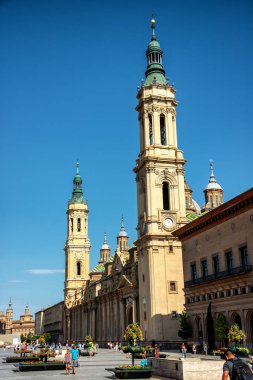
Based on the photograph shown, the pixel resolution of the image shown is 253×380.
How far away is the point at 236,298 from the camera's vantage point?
40.0 meters

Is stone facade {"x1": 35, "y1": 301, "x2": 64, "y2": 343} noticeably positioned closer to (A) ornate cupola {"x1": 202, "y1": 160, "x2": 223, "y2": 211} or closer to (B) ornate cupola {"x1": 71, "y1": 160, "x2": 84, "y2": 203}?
(B) ornate cupola {"x1": 71, "y1": 160, "x2": 84, "y2": 203}

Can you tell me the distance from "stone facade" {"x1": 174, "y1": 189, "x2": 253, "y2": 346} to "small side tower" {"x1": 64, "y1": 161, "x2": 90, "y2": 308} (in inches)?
2945

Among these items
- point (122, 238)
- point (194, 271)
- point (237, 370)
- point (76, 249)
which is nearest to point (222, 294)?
point (194, 271)

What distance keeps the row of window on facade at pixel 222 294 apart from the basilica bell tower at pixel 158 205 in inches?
287

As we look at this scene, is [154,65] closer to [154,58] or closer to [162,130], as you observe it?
[154,58]

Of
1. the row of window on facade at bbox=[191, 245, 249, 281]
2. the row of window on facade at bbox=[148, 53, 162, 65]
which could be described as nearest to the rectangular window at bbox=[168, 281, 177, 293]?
the row of window on facade at bbox=[191, 245, 249, 281]

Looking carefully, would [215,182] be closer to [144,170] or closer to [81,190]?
[144,170]

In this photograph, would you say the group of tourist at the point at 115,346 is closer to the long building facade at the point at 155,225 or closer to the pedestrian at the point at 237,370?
the long building facade at the point at 155,225

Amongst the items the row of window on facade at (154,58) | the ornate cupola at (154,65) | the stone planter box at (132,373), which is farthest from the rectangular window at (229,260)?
the row of window on facade at (154,58)

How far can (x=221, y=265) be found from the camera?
4347 centimetres

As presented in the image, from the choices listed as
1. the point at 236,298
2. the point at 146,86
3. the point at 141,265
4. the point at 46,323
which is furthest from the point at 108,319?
the point at 46,323

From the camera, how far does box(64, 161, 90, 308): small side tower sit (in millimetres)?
123375

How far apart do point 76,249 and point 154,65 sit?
Result: 6705 cm

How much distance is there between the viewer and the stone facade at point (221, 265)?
39.0 meters
